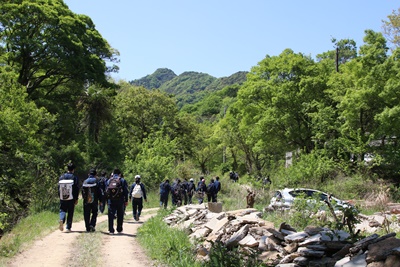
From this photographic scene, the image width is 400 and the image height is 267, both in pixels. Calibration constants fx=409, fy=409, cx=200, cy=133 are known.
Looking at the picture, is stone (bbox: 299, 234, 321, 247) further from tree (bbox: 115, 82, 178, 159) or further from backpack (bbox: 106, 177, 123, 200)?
tree (bbox: 115, 82, 178, 159)

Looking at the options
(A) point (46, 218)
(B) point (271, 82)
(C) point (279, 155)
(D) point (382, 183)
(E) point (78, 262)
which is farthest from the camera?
(C) point (279, 155)

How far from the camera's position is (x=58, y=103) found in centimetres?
2827

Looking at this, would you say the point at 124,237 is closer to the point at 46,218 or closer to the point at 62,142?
the point at 46,218

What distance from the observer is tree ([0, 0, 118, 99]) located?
76.5ft

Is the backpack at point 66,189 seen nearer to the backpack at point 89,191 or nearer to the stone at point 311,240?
the backpack at point 89,191

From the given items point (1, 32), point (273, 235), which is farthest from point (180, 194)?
point (1, 32)

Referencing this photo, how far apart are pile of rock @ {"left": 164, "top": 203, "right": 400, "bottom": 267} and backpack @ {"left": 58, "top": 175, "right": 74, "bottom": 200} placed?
347cm

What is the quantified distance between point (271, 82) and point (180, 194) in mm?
15113

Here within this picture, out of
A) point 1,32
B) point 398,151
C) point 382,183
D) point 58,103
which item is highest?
point 1,32

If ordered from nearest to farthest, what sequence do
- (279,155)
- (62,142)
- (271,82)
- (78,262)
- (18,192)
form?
(78,262)
(18,192)
(62,142)
(271,82)
(279,155)

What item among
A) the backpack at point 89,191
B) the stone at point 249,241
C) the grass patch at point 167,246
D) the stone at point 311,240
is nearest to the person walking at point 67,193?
the backpack at point 89,191

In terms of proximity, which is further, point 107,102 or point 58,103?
point 107,102

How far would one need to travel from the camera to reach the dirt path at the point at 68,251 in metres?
7.73

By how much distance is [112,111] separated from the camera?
34.5 m
